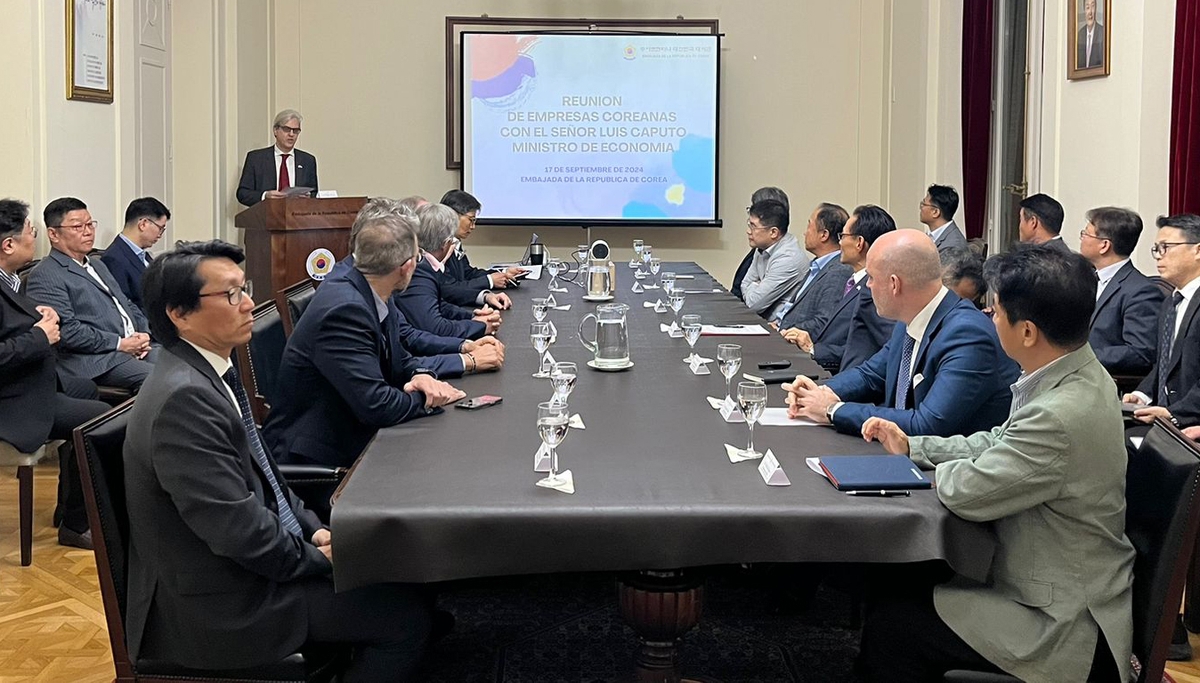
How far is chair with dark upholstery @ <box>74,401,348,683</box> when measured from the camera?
8.00ft

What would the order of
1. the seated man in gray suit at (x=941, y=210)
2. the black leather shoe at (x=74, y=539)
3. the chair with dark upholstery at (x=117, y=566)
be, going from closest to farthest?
the chair with dark upholstery at (x=117, y=566), the black leather shoe at (x=74, y=539), the seated man in gray suit at (x=941, y=210)

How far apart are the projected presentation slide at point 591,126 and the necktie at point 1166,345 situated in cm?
596

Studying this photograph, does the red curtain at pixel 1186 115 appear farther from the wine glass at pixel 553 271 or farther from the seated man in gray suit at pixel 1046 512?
the seated man in gray suit at pixel 1046 512

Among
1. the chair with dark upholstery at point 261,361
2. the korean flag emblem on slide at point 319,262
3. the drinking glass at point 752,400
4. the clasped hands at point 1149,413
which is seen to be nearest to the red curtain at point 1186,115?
the clasped hands at point 1149,413

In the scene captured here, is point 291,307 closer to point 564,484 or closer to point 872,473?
point 564,484

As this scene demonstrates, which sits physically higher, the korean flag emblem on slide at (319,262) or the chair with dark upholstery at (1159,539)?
the korean flag emblem on slide at (319,262)

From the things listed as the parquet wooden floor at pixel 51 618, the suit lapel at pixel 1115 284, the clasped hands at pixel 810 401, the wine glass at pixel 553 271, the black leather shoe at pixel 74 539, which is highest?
the suit lapel at pixel 1115 284

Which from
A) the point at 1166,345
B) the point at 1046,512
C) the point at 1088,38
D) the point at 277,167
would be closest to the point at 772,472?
the point at 1046,512

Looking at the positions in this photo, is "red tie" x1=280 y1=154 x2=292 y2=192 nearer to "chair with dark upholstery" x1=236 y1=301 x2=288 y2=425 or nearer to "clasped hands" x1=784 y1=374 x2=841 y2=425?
"chair with dark upholstery" x1=236 y1=301 x2=288 y2=425

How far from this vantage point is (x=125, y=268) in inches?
238

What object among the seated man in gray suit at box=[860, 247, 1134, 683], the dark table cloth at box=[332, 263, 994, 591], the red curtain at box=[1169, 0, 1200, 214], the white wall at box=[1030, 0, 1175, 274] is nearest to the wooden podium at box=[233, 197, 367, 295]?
the white wall at box=[1030, 0, 1175, 274]

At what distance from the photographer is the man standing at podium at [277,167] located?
913cm

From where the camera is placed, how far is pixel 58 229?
5297 mm

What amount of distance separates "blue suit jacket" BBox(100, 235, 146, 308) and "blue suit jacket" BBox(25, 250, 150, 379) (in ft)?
2.17
